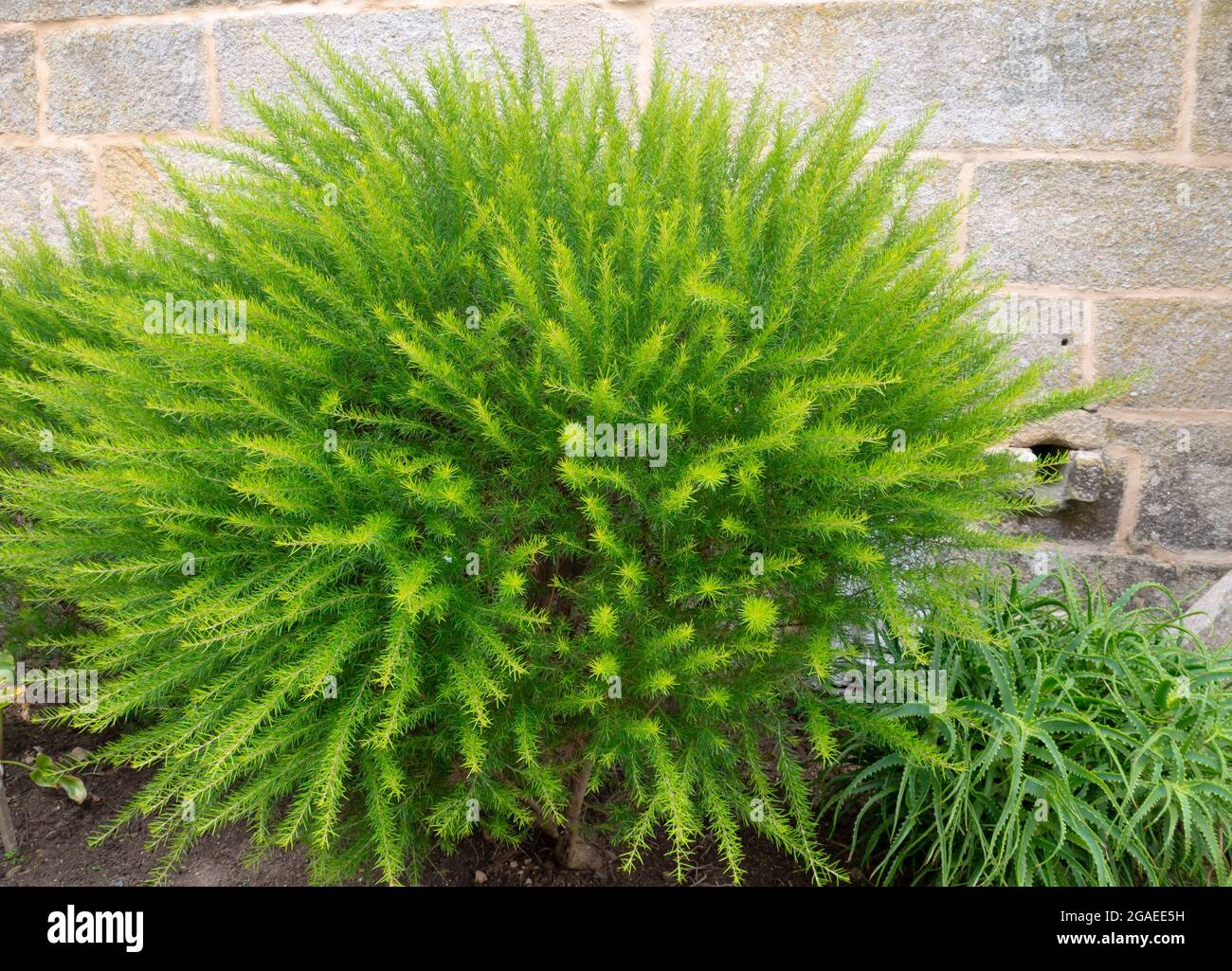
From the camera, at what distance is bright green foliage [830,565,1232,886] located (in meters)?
2.21

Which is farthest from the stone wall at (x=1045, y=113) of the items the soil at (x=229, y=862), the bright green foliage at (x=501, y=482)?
the soil at (x=229, y=862)

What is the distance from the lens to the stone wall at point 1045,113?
333 centimetres

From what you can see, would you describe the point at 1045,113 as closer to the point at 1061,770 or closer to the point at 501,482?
the point at 1061,770

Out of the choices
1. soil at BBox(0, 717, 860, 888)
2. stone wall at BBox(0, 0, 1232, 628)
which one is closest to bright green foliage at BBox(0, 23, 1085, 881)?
soil at BBox(0, 717, 860, 888)

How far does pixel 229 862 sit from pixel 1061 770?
7.22ft

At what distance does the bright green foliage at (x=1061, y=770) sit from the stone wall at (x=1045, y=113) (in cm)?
125

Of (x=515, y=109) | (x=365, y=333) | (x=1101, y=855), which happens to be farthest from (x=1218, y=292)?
(x=365, y=333)

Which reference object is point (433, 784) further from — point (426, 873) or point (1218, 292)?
point (1218, 292)

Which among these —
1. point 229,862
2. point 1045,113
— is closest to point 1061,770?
point 229,862

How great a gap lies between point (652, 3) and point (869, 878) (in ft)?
10.6

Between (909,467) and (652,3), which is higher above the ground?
(652,3)

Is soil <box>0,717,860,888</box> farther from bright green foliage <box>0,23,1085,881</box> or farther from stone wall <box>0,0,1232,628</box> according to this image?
stone wall <box>0,0,1232,628</box>

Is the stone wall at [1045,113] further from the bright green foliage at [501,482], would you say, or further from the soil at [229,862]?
the soil at [229,862]

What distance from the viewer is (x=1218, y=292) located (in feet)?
11.3
